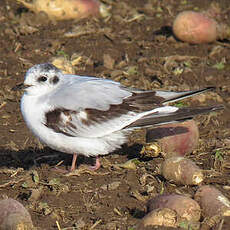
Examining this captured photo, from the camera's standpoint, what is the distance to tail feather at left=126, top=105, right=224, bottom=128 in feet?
18.9

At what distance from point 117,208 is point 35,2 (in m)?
5.52

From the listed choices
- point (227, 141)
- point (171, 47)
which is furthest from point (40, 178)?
point (171, 47)

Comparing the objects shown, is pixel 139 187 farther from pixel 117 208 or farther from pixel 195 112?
pixel 195 112

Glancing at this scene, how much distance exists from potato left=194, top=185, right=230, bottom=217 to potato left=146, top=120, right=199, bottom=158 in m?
1.12

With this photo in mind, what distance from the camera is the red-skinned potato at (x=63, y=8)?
9812 mm

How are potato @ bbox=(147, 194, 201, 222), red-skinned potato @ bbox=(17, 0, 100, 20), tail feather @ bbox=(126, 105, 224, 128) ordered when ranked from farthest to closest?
1. red-skinned potato @ bbox=(17, 0, 100, 20)
2. tail feather @ bbox=(126, 105, 224, 128)
3. potato @ bbox=(147, 194, 201, 222)

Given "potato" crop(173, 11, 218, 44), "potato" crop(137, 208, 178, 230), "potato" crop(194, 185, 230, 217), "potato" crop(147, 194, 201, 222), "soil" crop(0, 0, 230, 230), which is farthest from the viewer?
"potato" crop(173, 11, 218, 44)

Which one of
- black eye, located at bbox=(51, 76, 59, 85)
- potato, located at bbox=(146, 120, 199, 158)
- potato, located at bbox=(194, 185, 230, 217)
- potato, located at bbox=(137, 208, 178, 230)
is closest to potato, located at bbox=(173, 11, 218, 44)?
potato, located at bbox=(146, 120, 199, 158)

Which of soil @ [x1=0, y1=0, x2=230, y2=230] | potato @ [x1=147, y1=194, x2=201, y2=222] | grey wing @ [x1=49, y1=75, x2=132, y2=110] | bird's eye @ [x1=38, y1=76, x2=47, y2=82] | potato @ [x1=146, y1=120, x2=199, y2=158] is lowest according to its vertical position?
soil @ [x1=0, y1=0, x2=230, y2=230]

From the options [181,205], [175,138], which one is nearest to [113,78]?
[175,138]

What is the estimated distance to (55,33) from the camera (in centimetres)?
962

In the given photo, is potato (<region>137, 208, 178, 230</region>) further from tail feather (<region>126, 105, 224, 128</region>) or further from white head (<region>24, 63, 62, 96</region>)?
white head (<region>24, 63, 62, 96</region>)

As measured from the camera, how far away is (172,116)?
580 cm

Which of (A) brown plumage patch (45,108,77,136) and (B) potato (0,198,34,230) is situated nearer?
(B) potato (0,198,34,230)
